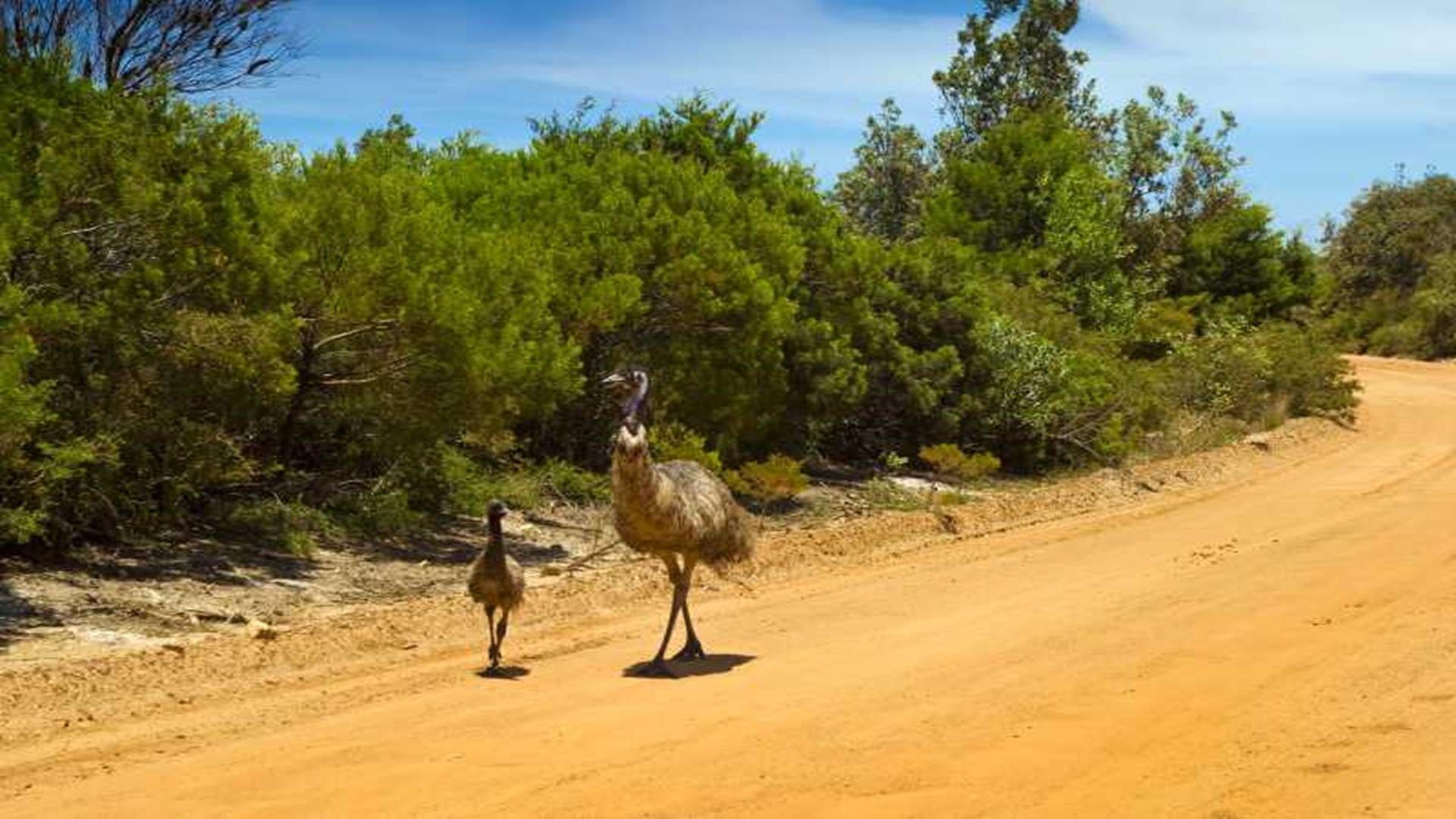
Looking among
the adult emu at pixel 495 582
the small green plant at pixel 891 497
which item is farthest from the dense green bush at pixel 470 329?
the adult emu at pixel 495 582

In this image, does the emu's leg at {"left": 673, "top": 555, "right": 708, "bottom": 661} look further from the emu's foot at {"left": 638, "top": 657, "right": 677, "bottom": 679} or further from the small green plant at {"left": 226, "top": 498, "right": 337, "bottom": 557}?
the small green plant at {"left": 226, "top": 498, "right": 337, "bottom": 557}

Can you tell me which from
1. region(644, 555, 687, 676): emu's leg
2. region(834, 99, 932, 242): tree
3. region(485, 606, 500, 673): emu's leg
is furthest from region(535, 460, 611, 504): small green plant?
region(834, 99, 932, 242): tree

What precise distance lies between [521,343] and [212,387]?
369 centimetres

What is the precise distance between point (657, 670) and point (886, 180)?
47355 millimetres

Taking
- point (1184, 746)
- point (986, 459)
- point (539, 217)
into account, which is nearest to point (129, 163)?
point (539, 217)

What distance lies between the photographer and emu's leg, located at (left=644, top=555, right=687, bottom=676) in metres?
11.8

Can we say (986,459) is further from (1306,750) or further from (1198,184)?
(1198,184)

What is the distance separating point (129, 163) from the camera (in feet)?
48.3

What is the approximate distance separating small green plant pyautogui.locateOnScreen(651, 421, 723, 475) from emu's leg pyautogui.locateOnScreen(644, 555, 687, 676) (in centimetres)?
749

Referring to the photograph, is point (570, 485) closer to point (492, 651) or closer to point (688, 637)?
point (688, 637)

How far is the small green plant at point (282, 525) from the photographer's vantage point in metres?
16.5

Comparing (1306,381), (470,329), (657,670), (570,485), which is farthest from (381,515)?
(1306,381)

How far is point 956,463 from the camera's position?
1021 inches

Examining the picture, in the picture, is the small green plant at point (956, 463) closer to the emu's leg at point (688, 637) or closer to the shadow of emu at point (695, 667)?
the shadow of emu at point (695, 667)
